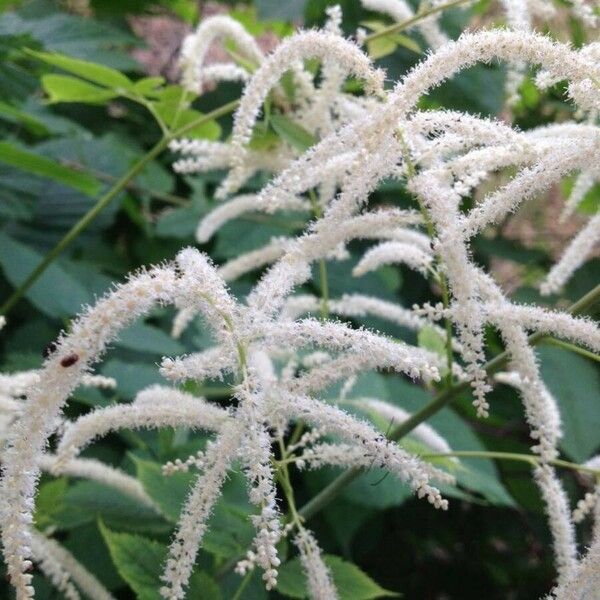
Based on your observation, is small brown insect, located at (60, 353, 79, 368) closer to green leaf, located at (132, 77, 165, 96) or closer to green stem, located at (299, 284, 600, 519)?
green stem, located at (299, 284, 600, 519)

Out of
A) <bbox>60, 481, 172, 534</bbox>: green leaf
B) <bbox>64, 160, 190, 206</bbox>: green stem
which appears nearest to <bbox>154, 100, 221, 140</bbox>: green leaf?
<bbox>64, 160, 190, 206</bbox>: green stem

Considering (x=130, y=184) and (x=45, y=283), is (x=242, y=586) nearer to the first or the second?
(x=45, y=283)

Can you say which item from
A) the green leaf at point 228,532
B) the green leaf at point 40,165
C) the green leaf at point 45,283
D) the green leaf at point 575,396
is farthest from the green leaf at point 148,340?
the green leaf at point 575,396

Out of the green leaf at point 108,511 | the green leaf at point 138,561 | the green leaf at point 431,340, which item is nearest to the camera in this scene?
the green leaf at point 138,561

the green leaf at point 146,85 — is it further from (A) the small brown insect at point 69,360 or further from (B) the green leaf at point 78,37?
(A) the small brown insect at point 69,360

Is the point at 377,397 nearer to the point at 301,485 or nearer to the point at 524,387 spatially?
the point at 301,485

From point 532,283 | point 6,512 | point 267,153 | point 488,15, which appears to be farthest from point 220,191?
point 488,15

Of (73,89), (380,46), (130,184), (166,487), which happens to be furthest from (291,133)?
(130,184)
